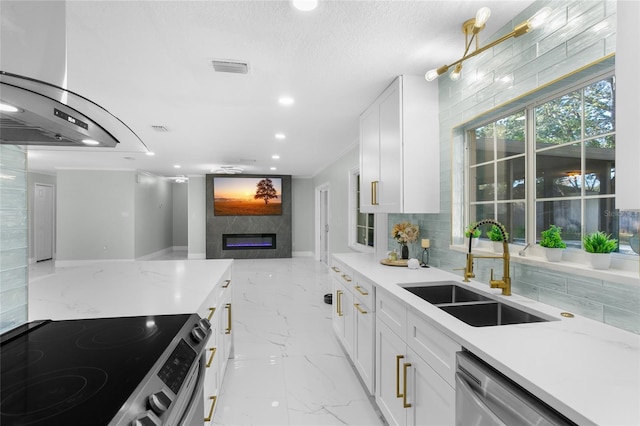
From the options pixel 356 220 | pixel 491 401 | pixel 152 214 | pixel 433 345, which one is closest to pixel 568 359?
pixel 491 401

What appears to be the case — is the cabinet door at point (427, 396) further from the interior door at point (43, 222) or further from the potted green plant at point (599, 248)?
the interior door at point (43, 222)

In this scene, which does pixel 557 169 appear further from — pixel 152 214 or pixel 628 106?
pixel 152 214

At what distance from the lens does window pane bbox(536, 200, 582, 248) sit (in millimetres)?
1523

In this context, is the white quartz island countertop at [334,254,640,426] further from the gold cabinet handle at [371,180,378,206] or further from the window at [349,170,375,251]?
the window at [349,170,375,251]

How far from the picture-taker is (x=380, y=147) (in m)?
2.79

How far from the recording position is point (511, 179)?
6.42 feet

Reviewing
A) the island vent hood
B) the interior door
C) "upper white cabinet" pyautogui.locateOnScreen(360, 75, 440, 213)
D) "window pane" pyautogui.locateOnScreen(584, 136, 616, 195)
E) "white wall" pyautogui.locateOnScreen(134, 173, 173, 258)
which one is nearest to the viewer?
the island vent hood

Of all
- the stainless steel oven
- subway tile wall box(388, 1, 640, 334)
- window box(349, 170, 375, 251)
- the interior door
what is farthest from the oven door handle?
the interior door

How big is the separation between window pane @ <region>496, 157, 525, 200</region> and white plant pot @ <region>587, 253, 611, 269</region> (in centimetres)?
60

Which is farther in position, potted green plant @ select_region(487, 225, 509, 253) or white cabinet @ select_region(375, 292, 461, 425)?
potted green plant @ select_region(487, 225, 509, 253)

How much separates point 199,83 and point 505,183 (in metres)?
2.46

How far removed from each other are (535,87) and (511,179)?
559 mm

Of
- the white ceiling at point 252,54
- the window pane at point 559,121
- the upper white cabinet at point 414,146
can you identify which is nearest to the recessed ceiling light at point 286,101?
the white ceiling at point 252,54

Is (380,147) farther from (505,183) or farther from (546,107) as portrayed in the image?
(546,107)
